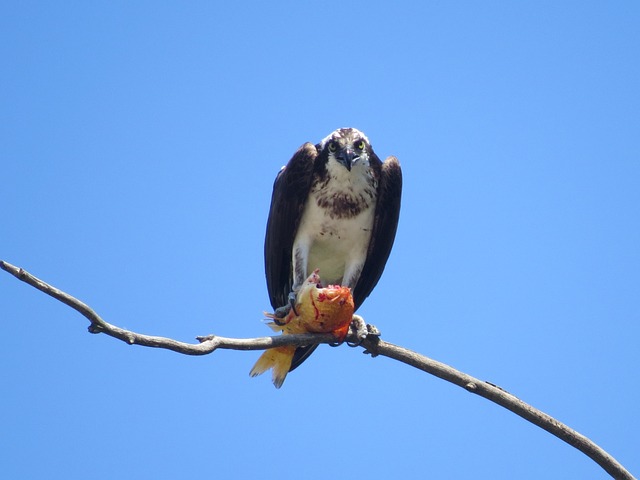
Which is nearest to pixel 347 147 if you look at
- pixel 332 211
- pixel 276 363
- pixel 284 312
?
pixel 332 211

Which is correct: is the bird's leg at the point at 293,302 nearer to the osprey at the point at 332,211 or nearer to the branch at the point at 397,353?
the branch at the point at 397,353

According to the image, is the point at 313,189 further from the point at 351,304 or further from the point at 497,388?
the point at 497,388

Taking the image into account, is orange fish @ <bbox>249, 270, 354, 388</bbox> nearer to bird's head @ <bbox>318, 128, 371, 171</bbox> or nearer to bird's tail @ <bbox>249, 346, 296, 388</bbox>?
bird's tail @ <bbox>249, 346, 296, 388</bbox>

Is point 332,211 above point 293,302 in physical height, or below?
above

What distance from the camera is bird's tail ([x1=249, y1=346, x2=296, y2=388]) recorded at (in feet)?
24.3

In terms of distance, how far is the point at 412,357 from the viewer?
248 inches

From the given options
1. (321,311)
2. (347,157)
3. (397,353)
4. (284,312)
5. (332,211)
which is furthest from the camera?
(332,211)

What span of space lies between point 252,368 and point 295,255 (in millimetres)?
1436

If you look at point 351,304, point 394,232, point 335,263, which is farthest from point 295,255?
point 351,304

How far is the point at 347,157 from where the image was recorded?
8195mm

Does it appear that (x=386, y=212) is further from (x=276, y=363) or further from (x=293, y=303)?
(x=276, y=363)

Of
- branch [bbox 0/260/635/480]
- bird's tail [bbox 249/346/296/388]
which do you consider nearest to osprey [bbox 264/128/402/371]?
bird's tail [bbox 249/346/296/388]

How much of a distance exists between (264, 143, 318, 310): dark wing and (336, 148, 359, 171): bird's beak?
0.94ft

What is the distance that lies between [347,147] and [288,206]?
0.79 meters
